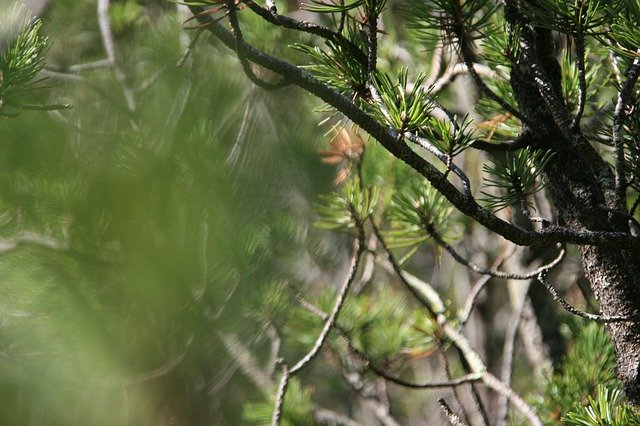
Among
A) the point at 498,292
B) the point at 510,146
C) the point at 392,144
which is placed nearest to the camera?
the point at 392,144

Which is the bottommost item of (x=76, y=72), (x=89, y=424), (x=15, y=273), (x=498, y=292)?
(x=89, y=424)

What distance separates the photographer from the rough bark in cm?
66

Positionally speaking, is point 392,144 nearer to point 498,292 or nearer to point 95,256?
point 95,256

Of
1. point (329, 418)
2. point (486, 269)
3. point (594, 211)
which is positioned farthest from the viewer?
point (329, 418)

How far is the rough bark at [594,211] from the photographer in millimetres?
657

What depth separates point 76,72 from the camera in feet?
5.66

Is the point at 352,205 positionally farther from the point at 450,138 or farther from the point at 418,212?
the point at 450,138

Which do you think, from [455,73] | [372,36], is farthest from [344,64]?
[455,73]

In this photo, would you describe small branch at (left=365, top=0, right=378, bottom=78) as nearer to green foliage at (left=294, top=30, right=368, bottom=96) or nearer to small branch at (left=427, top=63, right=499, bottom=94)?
green foliage at (left=294, top=30, right=368, bottom=96)

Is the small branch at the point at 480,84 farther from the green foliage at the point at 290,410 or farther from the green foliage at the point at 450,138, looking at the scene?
the green foliage at the point at 290,410

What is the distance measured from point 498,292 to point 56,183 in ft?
6.22

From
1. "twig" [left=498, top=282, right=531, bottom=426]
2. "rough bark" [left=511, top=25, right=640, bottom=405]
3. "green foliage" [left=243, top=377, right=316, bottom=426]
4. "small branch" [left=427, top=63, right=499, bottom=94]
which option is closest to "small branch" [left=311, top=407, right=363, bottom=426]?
"green foliage" [left=243, top=377, right=316, bottom=426]

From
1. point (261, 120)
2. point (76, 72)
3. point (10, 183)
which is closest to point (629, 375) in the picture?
point (10, 183)

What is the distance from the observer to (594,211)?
658 mm
